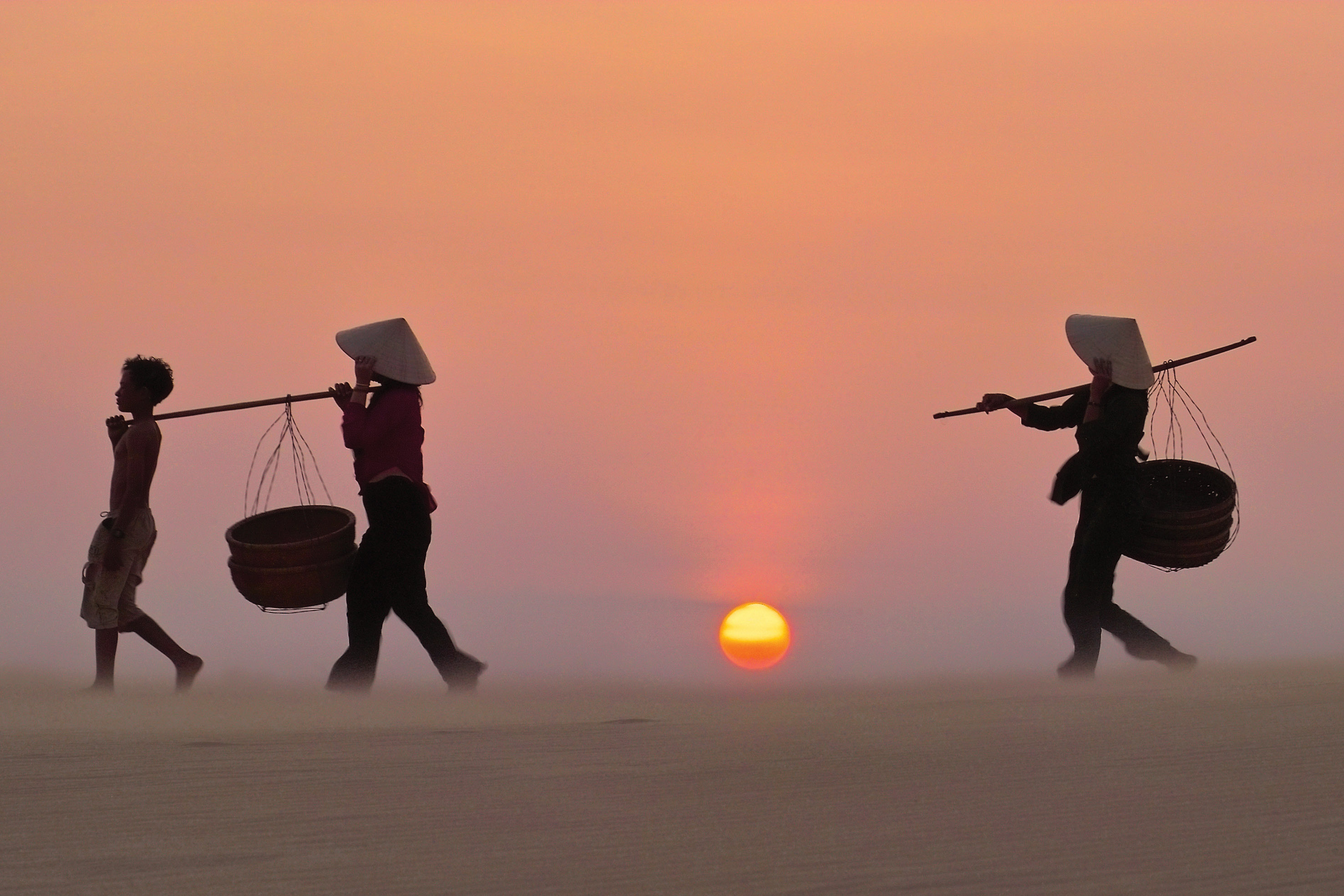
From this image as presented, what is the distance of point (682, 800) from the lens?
5035 millimetres

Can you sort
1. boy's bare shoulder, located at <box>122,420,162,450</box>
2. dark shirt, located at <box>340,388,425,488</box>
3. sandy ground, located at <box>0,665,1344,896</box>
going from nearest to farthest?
1. sandy ground, located at <box>0,665,1344,896</box>
2. dark shirt, located at <box>340,388,425,488</box>
3. boy's bare shoulder, located at <box>122,420,162,450</box>

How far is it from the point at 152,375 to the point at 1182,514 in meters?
5.18

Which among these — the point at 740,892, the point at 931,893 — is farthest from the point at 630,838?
the point at 931,893

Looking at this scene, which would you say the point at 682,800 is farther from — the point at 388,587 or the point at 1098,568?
the point at 1098,568

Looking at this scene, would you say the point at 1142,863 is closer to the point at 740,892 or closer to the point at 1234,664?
the point at 740,892

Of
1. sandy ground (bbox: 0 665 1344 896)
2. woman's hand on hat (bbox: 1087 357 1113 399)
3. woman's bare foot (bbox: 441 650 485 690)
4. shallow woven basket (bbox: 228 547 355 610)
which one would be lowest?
sandy ground (bbox: 0 665 1344 896)

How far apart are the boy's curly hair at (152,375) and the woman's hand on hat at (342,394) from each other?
3.12 feet

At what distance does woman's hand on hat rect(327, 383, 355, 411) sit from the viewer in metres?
8.40

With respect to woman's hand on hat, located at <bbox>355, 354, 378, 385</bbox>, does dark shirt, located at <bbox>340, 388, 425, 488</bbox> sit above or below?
below

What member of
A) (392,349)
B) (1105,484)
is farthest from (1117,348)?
(392,349)

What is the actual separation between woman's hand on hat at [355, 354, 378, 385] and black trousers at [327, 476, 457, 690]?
0.48m

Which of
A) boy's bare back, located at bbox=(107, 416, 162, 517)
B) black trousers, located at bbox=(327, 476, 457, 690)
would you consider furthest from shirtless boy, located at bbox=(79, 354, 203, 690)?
black trousers, located at bbox=(327, 476, 457, 690)

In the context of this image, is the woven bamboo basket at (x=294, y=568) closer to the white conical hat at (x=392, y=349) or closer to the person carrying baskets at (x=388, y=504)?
the person carrying baskets at (x=388, y=504)

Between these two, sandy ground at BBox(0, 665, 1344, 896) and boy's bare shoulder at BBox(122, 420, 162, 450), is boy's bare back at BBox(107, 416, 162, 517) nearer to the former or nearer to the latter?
boy's bare shoulder at BBox(122, 420, 162, 450)
